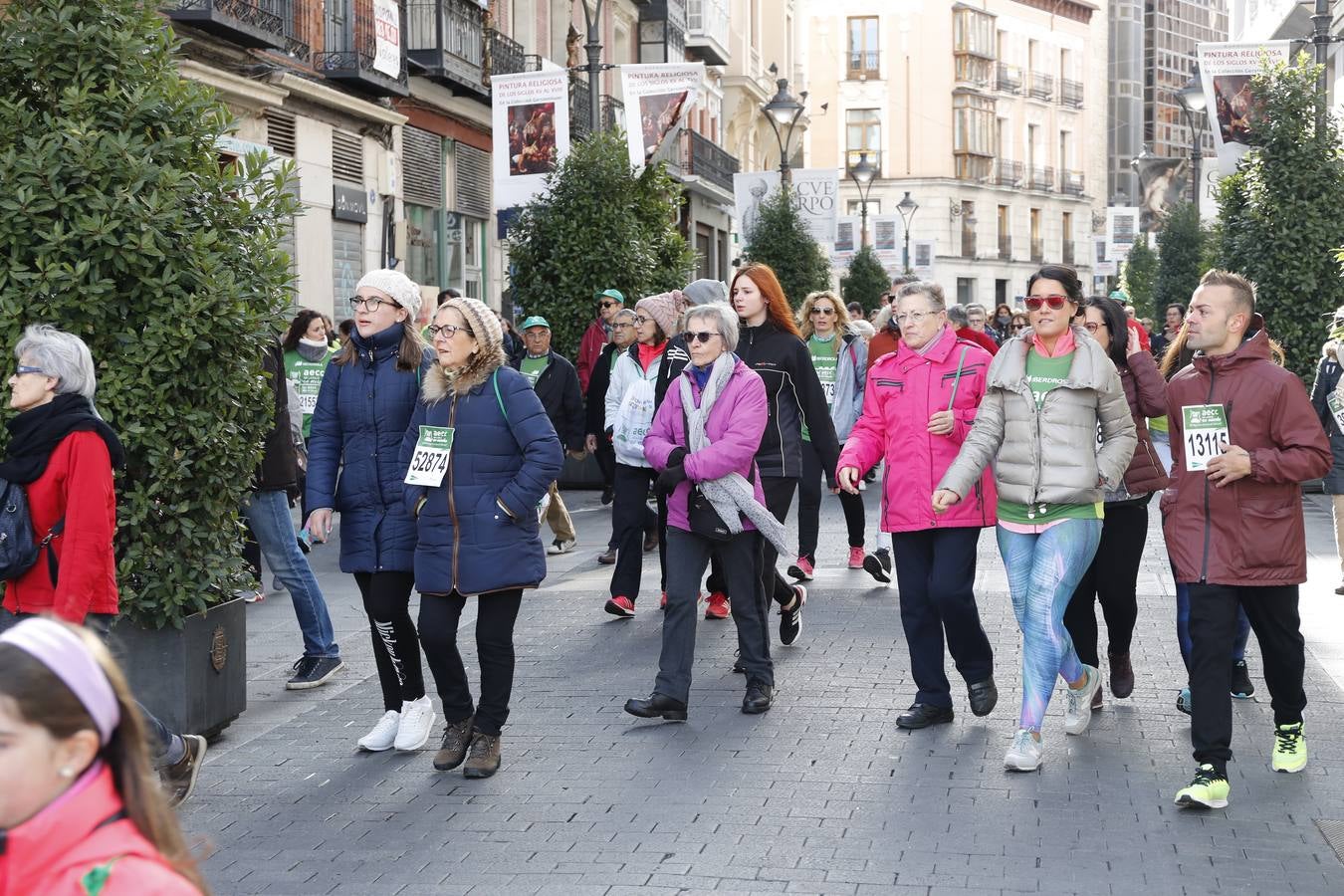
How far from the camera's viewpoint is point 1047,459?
21.3ft

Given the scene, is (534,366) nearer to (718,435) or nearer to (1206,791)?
(718,435)

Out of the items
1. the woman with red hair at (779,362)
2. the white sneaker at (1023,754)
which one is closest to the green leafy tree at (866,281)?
the woman with red hair at (779,362)

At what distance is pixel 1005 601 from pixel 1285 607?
4.60 m

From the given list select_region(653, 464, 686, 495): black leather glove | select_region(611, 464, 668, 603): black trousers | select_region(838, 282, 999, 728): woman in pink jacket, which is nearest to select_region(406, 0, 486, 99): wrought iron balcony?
select_region(611, 464, 668, 603): black trousers

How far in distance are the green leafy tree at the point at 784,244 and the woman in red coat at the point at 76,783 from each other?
31299 millimetres

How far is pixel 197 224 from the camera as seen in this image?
22.3ft

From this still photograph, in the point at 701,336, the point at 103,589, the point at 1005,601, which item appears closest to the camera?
the point at 103,589

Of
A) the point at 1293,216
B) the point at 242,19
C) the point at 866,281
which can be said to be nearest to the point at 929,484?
the point at 242,19

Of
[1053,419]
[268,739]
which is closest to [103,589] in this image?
[268,739]

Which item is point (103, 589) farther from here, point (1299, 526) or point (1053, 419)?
point (1299, 526)

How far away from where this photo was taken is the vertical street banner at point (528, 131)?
1980 cm

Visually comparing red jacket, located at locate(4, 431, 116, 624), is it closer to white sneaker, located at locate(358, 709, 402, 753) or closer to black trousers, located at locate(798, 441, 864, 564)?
white sneaker, located at locate(358, 709, 402, 753)

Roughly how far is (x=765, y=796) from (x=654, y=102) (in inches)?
620

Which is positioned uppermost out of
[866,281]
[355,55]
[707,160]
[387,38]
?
[707,160]
